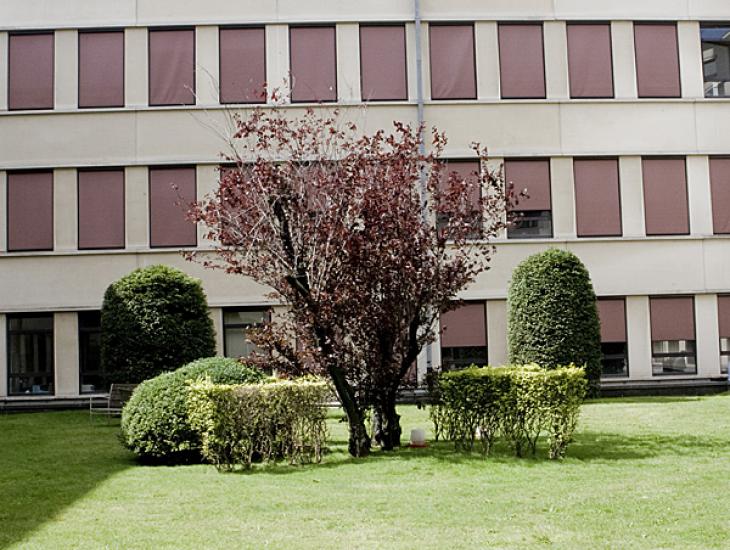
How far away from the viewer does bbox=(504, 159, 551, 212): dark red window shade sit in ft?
88.6

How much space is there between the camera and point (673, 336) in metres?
27.2

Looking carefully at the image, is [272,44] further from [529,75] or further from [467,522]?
[467,522]

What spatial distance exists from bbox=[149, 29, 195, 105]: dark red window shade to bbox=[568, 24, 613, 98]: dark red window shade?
9.77 metres

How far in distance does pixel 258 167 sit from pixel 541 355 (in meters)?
Answer: 10.9

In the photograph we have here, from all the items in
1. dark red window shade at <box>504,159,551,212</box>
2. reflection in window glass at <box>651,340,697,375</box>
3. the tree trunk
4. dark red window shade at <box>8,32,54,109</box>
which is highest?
dark red window shade at <box>8,32,54,109</box>

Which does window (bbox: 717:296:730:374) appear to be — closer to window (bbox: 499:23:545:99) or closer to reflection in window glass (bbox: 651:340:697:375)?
reflection in window glass (bbox: 651:340:697:375)

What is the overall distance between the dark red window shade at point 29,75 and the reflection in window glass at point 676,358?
16.7 metres

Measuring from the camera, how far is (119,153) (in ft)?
87.3

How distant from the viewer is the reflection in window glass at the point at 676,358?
89.4 feet

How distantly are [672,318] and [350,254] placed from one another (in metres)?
14.8

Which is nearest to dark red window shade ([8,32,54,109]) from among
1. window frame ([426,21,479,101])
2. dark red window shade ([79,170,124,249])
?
dark red window shade ([79,170,124,249])

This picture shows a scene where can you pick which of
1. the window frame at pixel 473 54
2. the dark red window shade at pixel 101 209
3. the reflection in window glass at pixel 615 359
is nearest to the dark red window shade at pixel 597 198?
the reflection in window glass at pixel 615 359

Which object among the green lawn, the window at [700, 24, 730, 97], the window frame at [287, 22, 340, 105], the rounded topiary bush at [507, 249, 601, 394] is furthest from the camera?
the window at [700, 24, 730, 97]

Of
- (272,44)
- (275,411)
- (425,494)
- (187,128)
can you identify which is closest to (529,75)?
(272,44)
